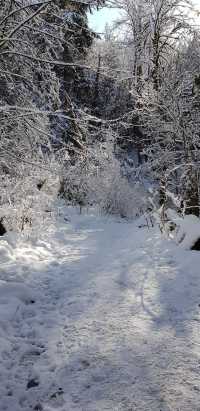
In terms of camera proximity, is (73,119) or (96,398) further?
(73,119)

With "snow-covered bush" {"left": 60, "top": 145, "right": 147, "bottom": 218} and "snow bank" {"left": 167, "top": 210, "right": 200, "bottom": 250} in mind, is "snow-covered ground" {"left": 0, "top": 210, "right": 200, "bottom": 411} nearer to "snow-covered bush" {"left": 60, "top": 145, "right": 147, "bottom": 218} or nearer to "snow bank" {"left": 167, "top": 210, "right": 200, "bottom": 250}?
"snow bank" {"left": 167, "top": 210, "right": 200, "bottom": 250}

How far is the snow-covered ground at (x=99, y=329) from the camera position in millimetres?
3625

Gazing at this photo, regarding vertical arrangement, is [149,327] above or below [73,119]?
below

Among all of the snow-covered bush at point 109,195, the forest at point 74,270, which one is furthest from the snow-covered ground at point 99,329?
the snow-covered bush at point 109,195

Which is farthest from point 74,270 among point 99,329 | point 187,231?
point 99,329

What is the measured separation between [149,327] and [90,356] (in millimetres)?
905

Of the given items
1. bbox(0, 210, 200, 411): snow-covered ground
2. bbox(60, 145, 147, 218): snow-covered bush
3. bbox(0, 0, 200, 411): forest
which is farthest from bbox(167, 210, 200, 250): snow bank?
bbox(60, 145, 147, 218): snow-covered bush

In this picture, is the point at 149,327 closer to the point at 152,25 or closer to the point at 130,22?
the point at 152,25

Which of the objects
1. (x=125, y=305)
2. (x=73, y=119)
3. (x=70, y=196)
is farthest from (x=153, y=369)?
(x=70, y=196)

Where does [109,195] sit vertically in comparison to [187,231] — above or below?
above

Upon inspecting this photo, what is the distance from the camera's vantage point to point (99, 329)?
4910 mm

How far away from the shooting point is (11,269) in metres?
6.95

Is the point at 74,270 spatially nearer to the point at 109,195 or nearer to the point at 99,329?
the point at 99,329

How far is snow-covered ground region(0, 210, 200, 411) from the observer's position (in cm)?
362
